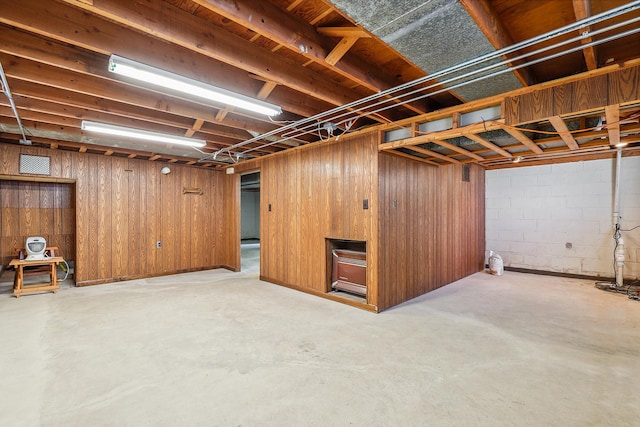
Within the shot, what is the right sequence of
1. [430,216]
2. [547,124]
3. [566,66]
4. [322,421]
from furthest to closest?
1. [430,216]
2. [547,124]
3. [566,66]
4. [322,421]

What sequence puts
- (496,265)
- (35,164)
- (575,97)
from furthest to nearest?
(496,265), (35,164), (575,97)

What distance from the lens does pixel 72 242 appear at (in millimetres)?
5895

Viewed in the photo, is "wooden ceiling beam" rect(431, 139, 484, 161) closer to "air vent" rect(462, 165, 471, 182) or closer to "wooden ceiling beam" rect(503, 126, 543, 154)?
"wooden ceiling beam" rect(503, 126, 543, 154)

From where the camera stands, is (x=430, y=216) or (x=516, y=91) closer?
(x=516, y=91)

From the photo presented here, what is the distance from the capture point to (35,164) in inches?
194

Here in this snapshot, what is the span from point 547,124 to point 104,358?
15.5 feet

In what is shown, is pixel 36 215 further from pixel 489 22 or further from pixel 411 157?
pixel 489 22

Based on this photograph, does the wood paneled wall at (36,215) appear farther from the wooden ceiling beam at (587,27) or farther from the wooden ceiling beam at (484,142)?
the wooden ceiling beam at (587,27)

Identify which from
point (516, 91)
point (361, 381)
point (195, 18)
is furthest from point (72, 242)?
point (516, 91)

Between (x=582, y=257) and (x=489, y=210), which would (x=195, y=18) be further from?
(x=582, y=257)

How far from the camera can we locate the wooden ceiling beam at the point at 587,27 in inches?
62.1

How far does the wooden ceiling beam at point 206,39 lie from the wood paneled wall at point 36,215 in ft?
16.8

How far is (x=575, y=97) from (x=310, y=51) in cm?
210

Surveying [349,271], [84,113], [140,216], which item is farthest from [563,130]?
[140,216]
